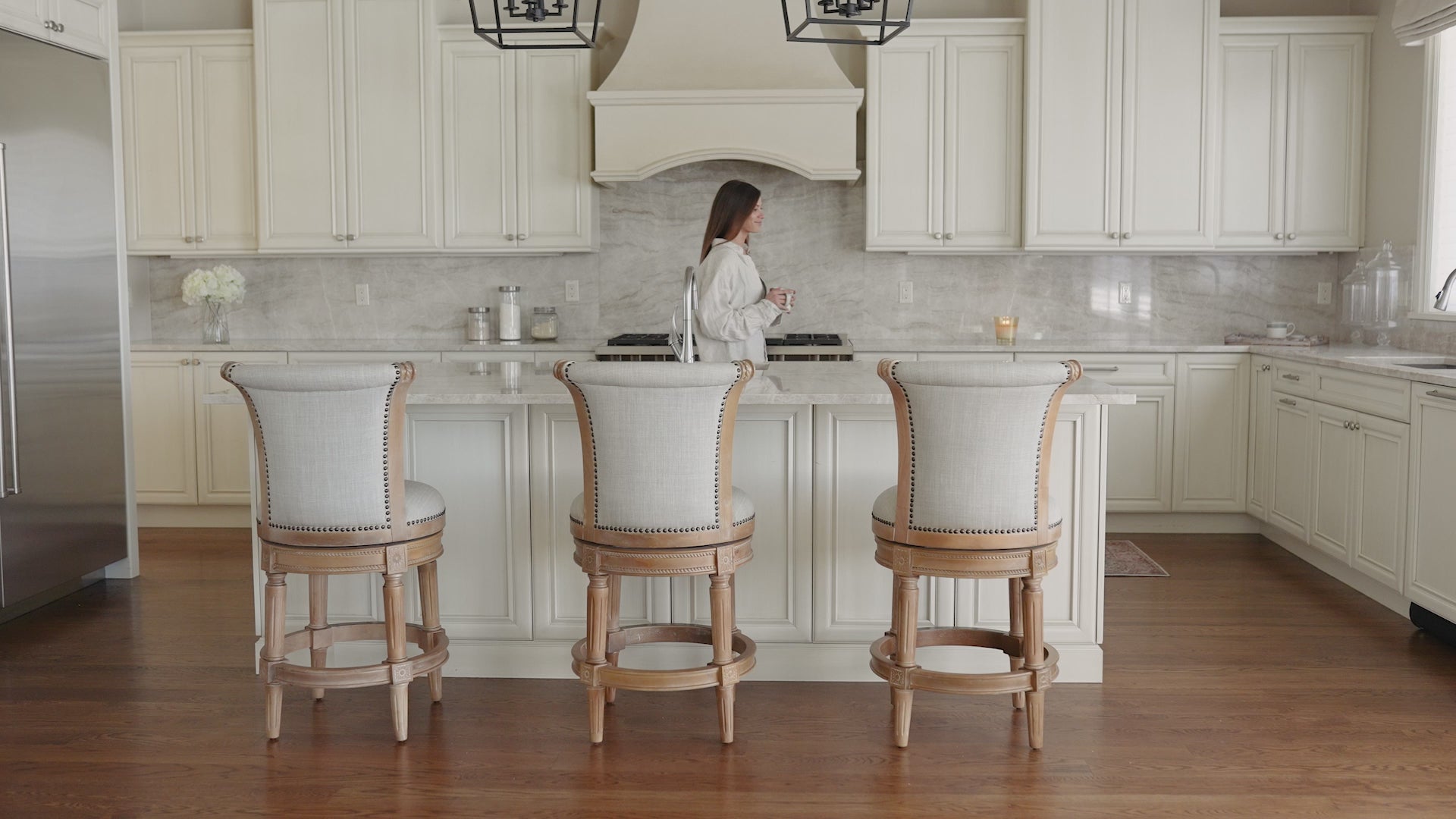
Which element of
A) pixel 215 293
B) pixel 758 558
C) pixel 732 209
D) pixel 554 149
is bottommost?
pixel 758 558

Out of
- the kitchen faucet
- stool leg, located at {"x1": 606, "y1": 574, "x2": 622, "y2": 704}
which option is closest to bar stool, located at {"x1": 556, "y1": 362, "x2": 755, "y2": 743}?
stool leg, located at {"x1": 606, "y1": 574, "x2": 622, "y2": 704}

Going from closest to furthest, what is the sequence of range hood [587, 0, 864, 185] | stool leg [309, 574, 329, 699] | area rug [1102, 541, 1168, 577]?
stool leg [309, 574, 329, 699]
area rug [1102, 541, 1168, 577]
range hood [587, 0, 864, 185]

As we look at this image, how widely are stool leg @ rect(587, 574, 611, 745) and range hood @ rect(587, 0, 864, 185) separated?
2891mm

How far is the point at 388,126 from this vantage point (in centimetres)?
560

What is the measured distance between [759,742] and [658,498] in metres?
0.67

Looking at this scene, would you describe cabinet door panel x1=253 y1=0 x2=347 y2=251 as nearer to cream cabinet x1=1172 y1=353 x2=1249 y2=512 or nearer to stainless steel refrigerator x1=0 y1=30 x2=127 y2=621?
stainless steel refrigerator x1=0 y1=30 x2=127 y2=621

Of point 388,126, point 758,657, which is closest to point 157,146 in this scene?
point 388,126

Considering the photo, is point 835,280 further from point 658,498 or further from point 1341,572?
point 658,498

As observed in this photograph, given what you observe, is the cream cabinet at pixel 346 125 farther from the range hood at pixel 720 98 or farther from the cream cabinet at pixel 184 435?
the range hood at pixel 720 98

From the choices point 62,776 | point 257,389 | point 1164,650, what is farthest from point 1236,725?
point 62,776

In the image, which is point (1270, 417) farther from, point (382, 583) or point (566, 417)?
point (382, 583)

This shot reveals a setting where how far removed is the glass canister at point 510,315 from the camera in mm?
5820

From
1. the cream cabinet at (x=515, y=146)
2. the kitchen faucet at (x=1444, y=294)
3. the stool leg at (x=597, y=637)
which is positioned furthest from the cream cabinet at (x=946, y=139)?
the stool leg at (x=597, y=637)

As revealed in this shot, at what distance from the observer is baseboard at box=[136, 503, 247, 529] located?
5.82 meters
